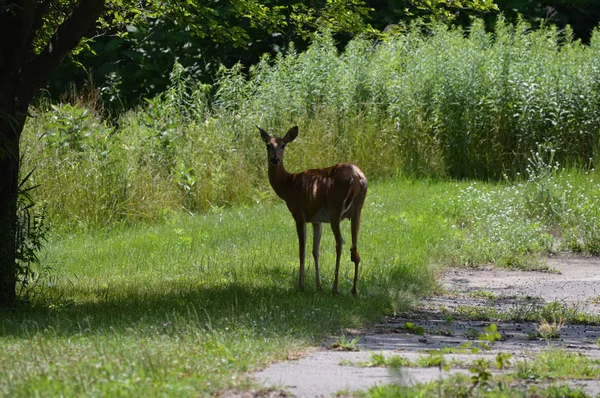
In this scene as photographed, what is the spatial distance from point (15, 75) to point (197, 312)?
314 centimetres

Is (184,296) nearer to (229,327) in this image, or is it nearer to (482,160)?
(229,327)

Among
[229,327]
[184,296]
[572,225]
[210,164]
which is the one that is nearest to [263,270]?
[184,296]

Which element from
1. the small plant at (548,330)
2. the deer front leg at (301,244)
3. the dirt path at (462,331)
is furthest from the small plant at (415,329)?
the deer front leg at (301,244)

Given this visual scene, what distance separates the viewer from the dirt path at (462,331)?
6086 millimetres

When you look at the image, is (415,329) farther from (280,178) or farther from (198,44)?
(198,44)

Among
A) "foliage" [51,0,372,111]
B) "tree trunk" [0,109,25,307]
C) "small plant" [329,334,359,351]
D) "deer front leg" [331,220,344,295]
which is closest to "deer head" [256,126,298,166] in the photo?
"deer front leg" [331,220,344,295]

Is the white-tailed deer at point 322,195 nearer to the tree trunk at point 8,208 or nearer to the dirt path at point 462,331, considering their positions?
the dirt path at point 462,331

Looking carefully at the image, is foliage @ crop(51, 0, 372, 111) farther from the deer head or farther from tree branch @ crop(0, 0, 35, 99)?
tree branch @ crop(0, 0, 35, 99)

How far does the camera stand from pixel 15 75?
1024cm

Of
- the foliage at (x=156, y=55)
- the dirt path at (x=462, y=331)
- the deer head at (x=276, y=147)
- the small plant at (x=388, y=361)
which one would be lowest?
the dirt path at (x=462, y=331)

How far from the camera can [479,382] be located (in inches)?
227

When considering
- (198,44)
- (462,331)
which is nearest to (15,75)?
(462,331)

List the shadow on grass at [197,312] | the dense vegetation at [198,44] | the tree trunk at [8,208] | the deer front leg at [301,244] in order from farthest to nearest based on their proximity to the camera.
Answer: the dense vegetation at [198,44]
the deer front leg at [301,244]
the tree trunk at [8,208]
the shadow on grass at [197,312]

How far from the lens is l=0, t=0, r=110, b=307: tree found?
998 cm
